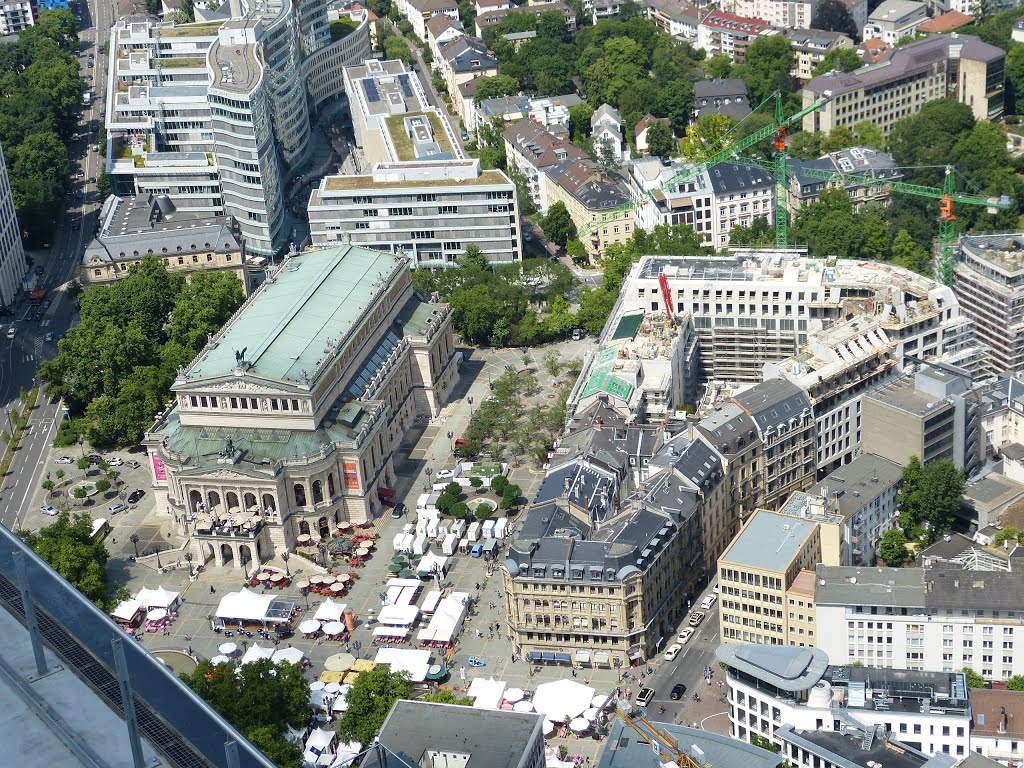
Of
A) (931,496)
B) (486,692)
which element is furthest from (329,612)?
(931,496)

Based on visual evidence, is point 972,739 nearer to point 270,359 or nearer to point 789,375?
point 789,375

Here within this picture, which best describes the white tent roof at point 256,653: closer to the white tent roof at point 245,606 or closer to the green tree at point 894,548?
the white tent roof at point 245,606

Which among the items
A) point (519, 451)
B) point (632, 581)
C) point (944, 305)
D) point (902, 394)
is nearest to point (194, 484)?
point (519, 451)

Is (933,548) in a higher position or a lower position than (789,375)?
lower

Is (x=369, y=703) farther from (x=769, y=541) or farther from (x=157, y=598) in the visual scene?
(x=769, y=541)

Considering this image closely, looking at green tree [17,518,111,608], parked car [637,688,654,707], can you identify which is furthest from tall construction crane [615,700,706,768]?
green tree [17,518,111,608]

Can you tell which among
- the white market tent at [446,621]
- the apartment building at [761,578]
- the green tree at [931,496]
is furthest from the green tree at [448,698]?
the green tree at [931,496]
